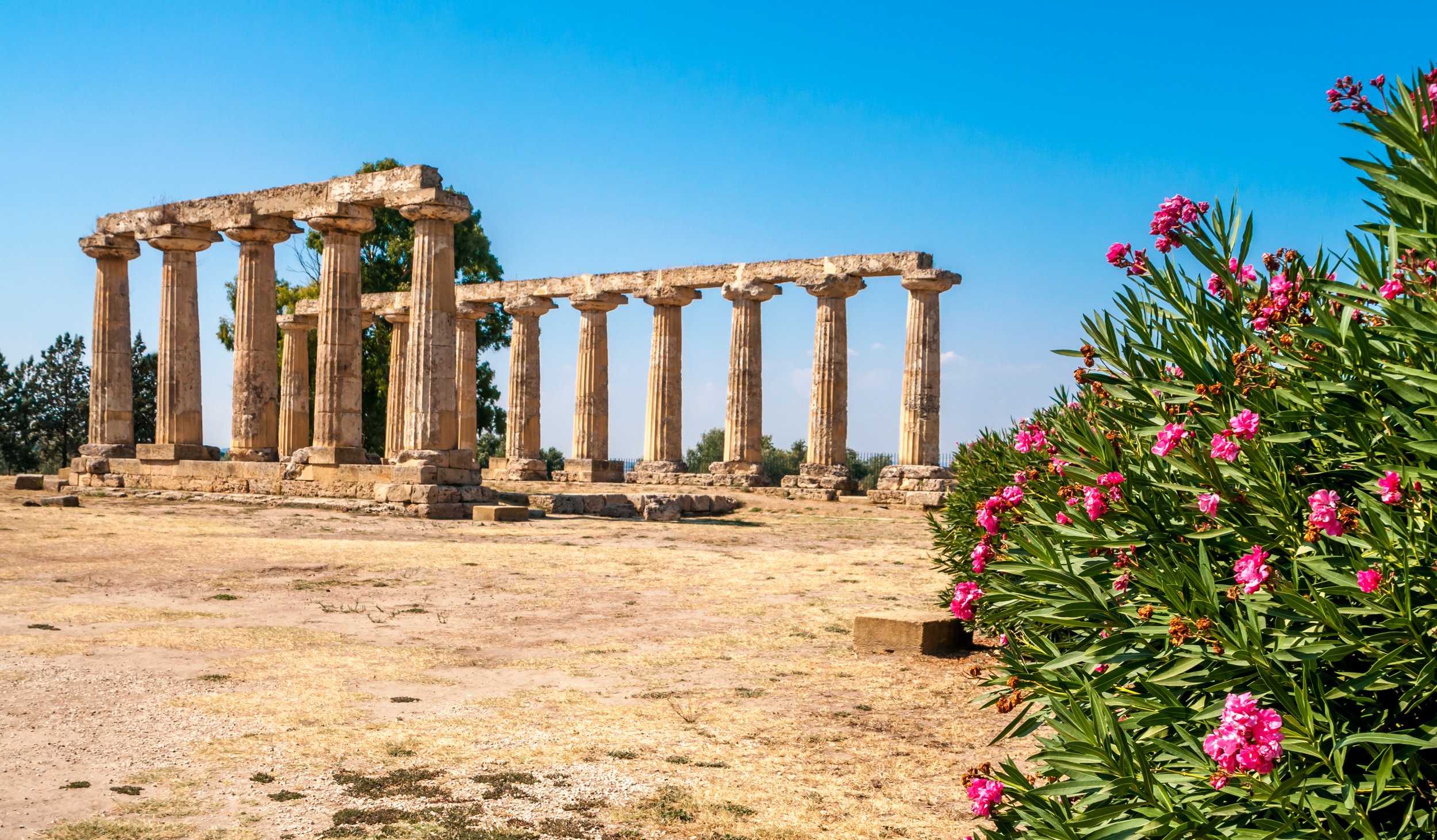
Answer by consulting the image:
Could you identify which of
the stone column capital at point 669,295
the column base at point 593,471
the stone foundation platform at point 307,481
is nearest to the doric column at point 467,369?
the stone foundation platform at point 307,481

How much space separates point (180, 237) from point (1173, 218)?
3114 centimetres

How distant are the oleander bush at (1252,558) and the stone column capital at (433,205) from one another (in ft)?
73.7

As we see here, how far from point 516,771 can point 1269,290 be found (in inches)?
181

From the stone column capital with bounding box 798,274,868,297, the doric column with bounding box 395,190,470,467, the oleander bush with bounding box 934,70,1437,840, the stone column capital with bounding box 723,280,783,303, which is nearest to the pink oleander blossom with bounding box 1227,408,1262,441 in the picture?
the oleander bush with bounding box 934,70,1437,840

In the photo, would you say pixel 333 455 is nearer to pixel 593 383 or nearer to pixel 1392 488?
pixel 593 383

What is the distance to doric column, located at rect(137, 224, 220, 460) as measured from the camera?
97.5 ft

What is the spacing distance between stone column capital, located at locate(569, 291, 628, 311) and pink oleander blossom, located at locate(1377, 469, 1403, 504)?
37.5 metres

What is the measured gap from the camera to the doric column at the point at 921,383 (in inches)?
1325

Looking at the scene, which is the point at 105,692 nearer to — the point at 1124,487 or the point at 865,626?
the point at 865,626

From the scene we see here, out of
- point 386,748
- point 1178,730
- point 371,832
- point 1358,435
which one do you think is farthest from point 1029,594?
point 386,748

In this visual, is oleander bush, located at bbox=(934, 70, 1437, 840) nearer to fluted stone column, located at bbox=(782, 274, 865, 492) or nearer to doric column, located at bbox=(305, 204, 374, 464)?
doric column, located at bbox=(305, 204, 374, 464)

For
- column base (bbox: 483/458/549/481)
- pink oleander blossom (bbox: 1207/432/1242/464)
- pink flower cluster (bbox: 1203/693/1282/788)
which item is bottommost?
column base (bbox: 483/458/549/481)

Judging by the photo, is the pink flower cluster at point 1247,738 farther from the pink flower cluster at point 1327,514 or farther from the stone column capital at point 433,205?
the stone column capital at point 433,205

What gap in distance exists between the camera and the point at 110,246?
1230 inches
